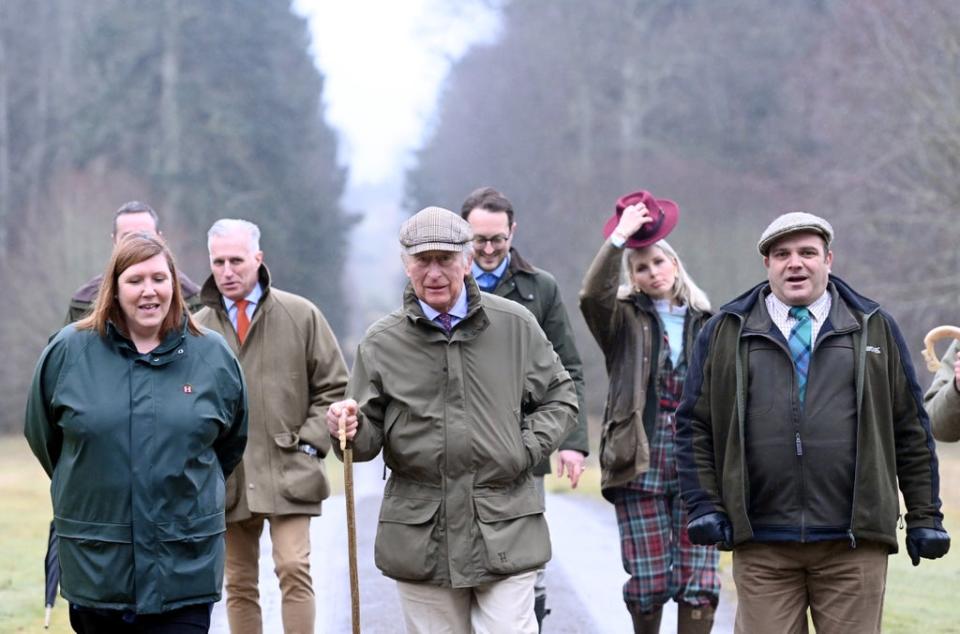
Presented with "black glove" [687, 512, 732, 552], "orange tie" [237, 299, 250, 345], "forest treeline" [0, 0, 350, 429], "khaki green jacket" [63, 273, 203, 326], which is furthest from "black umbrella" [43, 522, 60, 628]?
"forest treeline" [0, 0, 350, 429]

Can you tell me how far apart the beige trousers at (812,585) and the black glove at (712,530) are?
0.11 meters

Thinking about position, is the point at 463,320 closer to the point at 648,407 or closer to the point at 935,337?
the point at 648,407

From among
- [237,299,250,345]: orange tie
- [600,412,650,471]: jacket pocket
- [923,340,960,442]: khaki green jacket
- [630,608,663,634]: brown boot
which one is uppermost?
[237,299,250,345]: orange tie

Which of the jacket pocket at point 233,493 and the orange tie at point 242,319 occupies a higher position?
the orange tie at point 242,319

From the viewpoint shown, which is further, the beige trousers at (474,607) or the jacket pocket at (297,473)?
the jacket pocket at (297,473)

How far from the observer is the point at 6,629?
366 inches

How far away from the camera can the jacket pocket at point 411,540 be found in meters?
5.71

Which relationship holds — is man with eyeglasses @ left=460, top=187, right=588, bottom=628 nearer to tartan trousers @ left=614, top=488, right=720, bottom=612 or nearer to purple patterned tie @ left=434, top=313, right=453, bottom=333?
tartan trousers @ left=614, top=488, right=720, bottom=612

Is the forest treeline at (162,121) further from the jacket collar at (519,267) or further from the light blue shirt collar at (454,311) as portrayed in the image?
the light blue shirt collar at (454,311)

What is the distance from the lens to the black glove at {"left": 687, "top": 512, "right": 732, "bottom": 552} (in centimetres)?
566

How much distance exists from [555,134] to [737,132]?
6701 mm

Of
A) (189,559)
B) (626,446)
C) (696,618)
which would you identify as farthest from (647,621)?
(189,559)

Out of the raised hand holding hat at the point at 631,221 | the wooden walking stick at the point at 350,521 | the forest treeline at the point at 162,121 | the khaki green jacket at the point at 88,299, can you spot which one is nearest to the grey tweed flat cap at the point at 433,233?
the wooden walking stick at the point at 350,521

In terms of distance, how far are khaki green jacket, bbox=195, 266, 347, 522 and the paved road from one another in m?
1.64
